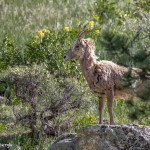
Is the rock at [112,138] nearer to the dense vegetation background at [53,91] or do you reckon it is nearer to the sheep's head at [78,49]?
the dense vegetation background at [53,91]

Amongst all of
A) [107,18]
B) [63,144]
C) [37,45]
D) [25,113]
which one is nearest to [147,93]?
[63,144]

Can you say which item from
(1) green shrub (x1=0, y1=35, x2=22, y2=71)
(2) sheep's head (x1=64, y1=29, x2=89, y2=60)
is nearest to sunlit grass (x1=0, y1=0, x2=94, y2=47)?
(1) green shrub (x1=0, y1=35, x2=22, y2=71)

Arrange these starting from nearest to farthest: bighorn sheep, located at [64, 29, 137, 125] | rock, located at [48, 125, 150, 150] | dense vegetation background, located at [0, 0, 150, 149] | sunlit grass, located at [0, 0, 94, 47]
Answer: dense vegetation background, located at [0, 0, 150, 149]
rock, located at [48, 125, 150, 150]
bighorn sheep, located at [64, 29, 137, 125]
sunlit grass, located at [0, 0, 94, 47]

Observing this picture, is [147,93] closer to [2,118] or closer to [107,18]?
[2,118]

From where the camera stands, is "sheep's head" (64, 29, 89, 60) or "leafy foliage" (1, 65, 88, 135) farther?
"sheep's head" (64, 29, 89, 60)

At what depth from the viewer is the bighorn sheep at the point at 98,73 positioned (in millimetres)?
7602

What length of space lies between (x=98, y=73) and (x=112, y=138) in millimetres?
3153

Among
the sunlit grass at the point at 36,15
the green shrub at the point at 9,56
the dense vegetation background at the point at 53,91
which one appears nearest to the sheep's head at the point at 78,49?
the dense vegetation background at the point at 53,91

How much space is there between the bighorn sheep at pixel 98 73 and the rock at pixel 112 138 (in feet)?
9.23

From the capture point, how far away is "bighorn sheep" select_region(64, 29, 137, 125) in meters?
7.60

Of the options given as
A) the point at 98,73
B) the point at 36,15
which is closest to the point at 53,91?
the point at 98,73

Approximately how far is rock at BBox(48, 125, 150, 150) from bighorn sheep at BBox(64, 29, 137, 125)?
2814 millimetres

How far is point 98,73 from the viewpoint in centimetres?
767

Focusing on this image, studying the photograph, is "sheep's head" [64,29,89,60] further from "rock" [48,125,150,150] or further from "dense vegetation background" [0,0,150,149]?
"rock" [48,125,150,150]
